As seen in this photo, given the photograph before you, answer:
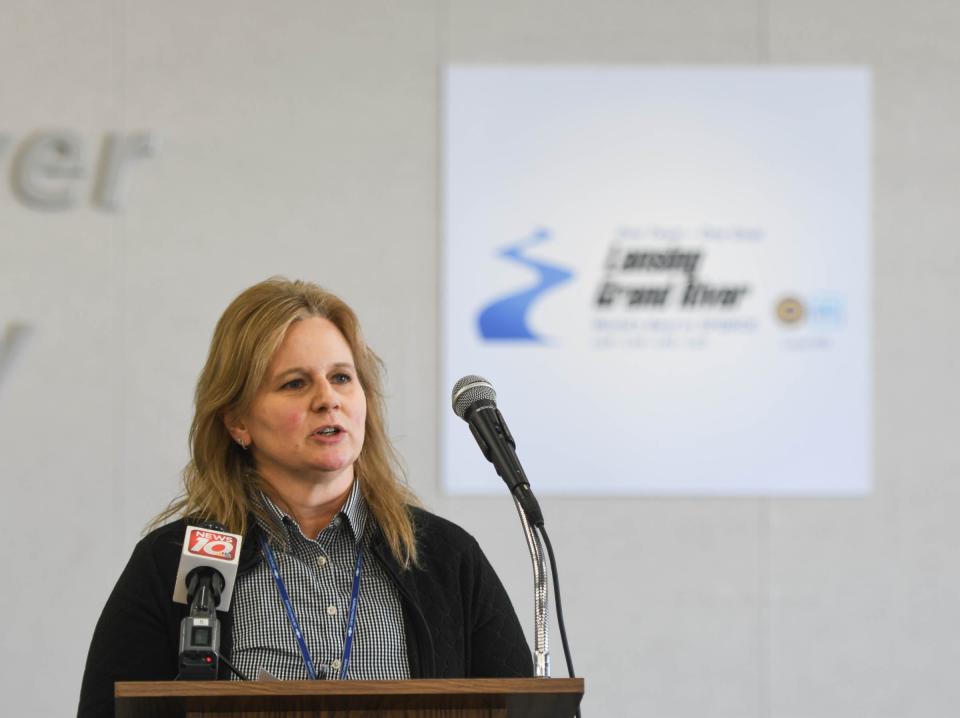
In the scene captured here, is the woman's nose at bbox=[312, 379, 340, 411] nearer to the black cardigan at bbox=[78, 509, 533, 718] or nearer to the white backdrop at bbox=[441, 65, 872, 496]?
the black cardigan at bbox=[78, 509, 533, 718]

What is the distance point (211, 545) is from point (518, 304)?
261 cm

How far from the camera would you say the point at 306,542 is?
237 centimetres

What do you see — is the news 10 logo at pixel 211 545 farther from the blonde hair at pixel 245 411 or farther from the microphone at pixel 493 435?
the microphone at pixel 493 435

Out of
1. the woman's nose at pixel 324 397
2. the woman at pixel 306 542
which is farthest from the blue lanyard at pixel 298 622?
the woman's nose at pixel 324 397

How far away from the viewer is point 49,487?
4445 millimetres

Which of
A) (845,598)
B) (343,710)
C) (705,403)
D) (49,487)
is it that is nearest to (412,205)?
(705,403)

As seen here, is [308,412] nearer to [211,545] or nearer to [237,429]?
[237,429]

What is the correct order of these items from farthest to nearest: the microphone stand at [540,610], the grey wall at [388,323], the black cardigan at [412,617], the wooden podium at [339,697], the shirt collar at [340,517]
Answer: the grey wall at [388,323] → the shirt collar at [340,517] → the black cardigan at [412,617] → the microphone stand at [540,610] → the wooden podium at [339,697]

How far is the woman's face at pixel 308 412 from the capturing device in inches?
93.3

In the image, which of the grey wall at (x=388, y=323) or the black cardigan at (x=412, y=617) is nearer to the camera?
the black cardigan at (x=412, y=617)

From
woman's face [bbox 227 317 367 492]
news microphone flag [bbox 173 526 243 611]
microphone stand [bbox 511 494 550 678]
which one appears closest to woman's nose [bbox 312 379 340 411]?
woman's face [bbox 227 317 367 492]

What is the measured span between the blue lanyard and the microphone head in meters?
0.52

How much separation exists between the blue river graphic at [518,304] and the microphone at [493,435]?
253cm

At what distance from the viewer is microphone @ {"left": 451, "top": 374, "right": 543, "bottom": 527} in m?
1.82
